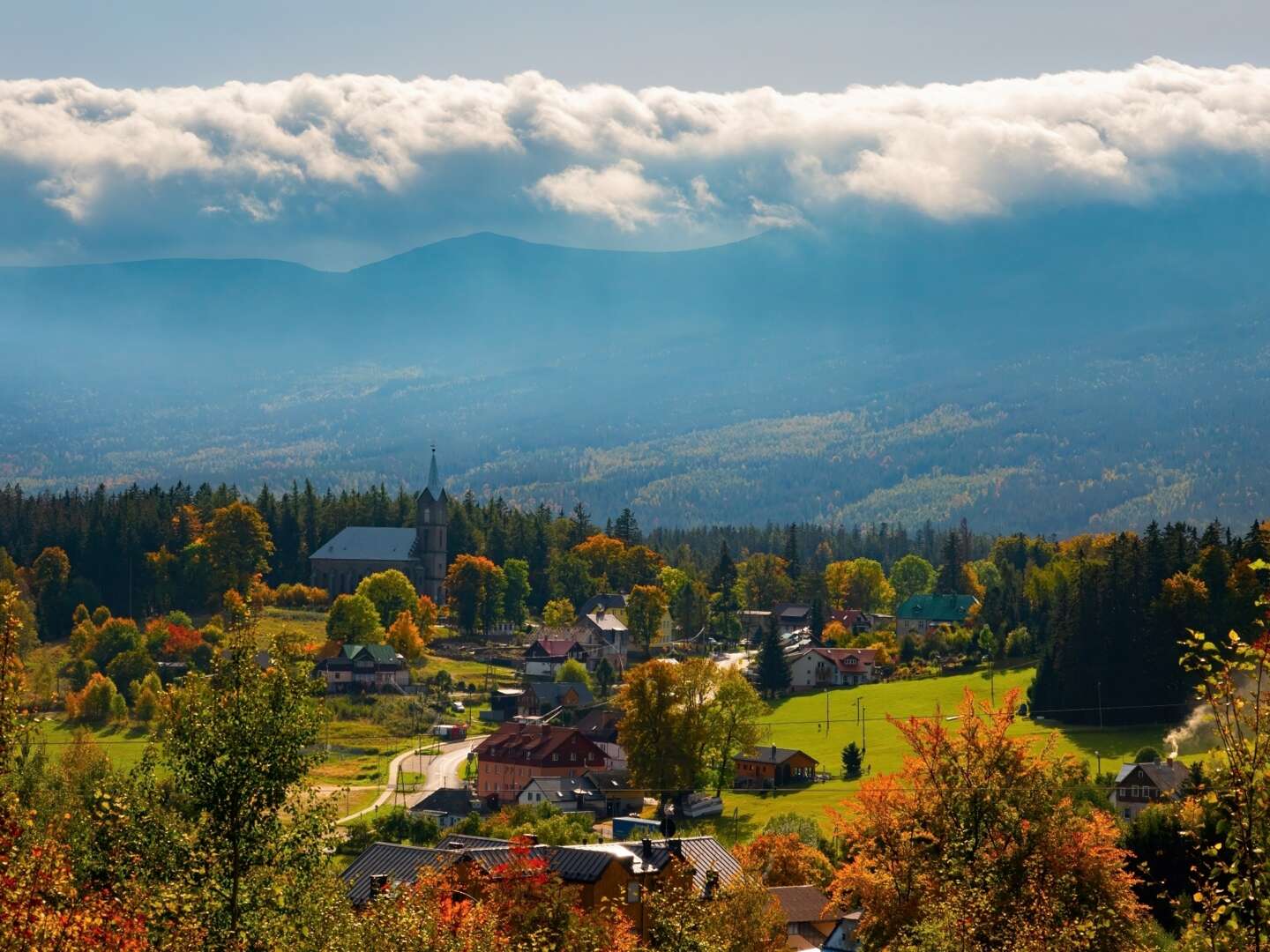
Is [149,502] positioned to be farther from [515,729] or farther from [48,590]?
[515,729]

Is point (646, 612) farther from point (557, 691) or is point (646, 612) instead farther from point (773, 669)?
point (557, 691)

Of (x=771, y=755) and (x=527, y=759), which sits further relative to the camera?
(x=527, y=759)

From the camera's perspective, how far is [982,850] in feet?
121

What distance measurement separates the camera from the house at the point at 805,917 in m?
55.4

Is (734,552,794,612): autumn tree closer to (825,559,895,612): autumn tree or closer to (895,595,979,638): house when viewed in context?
(825,559,895,612): autumn tree

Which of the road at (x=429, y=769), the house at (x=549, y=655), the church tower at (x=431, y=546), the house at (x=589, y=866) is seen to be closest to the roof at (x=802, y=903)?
the house at (x=589, y=866)

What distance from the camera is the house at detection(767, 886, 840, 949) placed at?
55406mm

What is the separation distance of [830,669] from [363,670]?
111 feet

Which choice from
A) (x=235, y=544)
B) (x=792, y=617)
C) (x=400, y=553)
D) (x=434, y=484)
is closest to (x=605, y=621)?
(x=792, y=617)

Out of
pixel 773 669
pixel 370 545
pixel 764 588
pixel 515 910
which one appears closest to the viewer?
pixel 515 910

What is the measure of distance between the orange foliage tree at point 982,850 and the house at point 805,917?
690 cm

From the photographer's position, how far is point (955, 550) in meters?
176

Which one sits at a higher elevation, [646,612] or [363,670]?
[646,612]

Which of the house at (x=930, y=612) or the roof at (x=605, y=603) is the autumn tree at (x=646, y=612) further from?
the house at (x=930, y=612)
